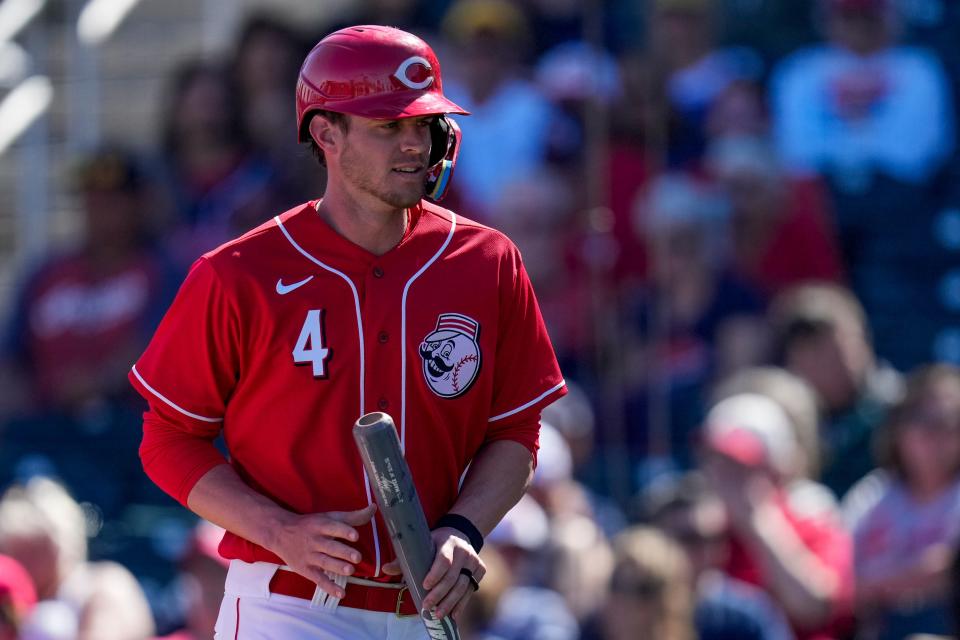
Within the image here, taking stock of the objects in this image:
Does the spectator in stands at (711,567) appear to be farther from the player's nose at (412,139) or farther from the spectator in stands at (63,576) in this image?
the player's nose at (412,139)

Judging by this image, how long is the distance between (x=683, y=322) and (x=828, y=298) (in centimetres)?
69

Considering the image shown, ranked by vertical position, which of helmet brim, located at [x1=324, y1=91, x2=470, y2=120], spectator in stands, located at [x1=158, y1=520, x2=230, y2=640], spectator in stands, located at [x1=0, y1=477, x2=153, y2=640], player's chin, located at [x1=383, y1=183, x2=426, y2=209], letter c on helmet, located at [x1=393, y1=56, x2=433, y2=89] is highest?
letter c on helmet, located at [x1=393, y1=56, x2=433, y2=89]

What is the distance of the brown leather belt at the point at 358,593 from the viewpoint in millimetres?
2912

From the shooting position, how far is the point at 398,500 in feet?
8.96

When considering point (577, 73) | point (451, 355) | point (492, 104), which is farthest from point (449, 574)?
point (577, 73)

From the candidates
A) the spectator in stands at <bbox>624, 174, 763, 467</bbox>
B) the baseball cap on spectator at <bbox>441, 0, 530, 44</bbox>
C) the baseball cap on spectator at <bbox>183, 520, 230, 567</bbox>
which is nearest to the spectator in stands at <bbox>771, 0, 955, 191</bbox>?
the spectator in stands at <bbox>624, 174, 763, 467</bbox>

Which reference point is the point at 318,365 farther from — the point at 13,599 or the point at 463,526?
the point at 13,599

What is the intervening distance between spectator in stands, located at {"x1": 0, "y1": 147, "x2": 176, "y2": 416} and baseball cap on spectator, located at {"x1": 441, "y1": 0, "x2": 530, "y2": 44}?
1.78 metres

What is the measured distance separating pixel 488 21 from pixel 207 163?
63.3 inches

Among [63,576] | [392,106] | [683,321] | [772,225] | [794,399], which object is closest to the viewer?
[392,106]

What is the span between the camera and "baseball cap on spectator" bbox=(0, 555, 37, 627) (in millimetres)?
5527

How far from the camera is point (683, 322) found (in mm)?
7000

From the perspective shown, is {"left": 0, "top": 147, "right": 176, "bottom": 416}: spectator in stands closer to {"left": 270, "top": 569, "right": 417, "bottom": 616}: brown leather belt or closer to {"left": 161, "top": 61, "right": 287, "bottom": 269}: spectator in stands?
{"left": 161, "top": 61, "right": 287, "bottom": 269}: spectator in stands

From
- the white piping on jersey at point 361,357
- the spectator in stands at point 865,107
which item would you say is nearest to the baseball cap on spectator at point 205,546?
the white piping on jersey at point 361,357
